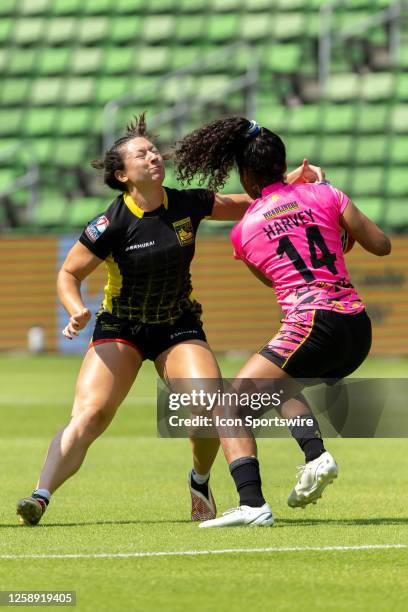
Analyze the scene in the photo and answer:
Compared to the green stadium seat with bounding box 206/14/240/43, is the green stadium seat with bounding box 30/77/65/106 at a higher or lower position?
lower

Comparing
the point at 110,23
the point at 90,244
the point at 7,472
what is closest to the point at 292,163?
the point at 110,23

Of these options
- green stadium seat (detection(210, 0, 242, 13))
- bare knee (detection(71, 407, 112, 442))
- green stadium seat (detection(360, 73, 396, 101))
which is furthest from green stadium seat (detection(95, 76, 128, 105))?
bare knee (detection(71, 407, 112, 442))

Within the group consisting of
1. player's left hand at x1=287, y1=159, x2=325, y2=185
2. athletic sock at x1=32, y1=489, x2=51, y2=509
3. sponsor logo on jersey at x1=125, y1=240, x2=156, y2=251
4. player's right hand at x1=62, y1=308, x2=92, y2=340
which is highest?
player's left hand at x1=287, y1=159, x2=325, y2=185

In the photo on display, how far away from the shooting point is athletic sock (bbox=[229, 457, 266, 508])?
6.94m

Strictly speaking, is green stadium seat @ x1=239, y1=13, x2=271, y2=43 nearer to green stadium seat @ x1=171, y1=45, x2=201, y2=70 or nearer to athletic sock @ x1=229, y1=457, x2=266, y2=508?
green stadium seat @ x1=171, y1=45, x2=201, y2=70

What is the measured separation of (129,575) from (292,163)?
21.1 m

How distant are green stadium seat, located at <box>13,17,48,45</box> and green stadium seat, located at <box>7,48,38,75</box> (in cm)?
22

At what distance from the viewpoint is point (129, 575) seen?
571cm

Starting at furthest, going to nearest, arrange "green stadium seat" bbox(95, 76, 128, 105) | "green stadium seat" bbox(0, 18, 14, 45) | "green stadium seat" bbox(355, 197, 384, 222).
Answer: "green stadium seat" bbox(0, 18, 14, 45) → "green stadium seat" bbox(95, 76, 128, 105) → "green stadium seat" bbox(355, 197, 384, 222)

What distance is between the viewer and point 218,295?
26.4 meters

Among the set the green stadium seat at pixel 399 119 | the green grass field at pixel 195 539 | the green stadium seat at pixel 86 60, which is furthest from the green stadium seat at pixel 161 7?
the green grass field at pixel 195 539

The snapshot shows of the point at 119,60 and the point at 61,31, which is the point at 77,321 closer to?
the point at 119,60

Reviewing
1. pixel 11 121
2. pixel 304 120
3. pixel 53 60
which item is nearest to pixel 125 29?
pixel 53 60

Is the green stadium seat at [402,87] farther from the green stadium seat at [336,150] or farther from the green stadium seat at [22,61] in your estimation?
the green stadium seat at [22,61]
